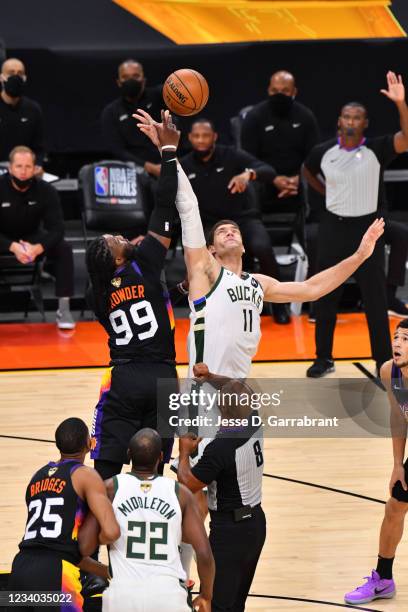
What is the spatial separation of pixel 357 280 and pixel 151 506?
528 cm

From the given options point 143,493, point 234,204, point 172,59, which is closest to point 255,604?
point 143,493

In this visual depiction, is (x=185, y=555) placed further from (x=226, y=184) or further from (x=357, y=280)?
(x=226, y=184)

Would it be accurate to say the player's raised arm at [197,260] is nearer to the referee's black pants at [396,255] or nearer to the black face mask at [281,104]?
the referee's black pants at [396,255]

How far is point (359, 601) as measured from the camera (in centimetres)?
656

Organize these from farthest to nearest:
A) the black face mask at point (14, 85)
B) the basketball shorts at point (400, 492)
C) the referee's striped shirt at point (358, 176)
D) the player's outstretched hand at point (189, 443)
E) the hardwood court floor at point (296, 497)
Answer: the black face mask at point (14, 85) → the referee's striped shirt at point (358, 176) → the hardwood court floor at point (296, 497) → the basketball shorts at point (400, 492) → the player's outstretched hand at point (189, 443)

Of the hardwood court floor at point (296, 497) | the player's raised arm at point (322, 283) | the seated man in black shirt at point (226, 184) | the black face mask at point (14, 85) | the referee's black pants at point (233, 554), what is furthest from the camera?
the black face mask at point (14, 85)

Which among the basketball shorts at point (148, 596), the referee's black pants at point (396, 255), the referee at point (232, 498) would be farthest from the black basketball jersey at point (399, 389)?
the referee's black pants at point (396, 255)

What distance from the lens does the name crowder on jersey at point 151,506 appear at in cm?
520

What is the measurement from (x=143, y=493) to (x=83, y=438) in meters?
0.44

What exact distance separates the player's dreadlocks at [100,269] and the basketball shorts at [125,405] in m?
0.36

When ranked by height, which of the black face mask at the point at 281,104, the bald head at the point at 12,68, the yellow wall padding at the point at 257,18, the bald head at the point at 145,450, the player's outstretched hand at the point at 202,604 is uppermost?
the yellow wall padding at the point at 257,18

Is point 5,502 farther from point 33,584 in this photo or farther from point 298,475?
point 33,584

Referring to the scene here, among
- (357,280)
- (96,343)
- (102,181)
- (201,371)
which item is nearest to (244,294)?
(201,371)

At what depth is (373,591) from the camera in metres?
6.61
